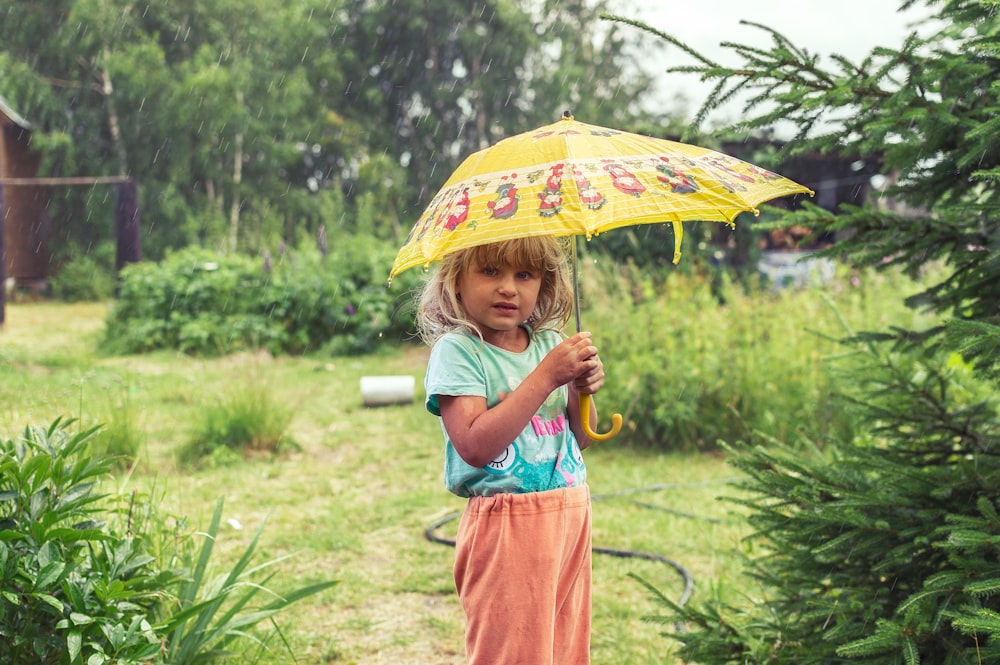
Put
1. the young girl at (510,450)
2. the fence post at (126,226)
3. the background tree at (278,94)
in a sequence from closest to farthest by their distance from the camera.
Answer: the young girl at (510,450) < the fence post at (126,226) < the background tree at (278,94)

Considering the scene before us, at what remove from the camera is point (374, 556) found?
445 centimetres

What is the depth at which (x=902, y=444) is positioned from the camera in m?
2.69

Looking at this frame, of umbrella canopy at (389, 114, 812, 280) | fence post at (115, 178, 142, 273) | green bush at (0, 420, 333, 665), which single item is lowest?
green bush at (0, 420, 333, 665)

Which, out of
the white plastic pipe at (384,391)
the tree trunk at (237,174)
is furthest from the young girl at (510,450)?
the tree trunk at (237,174)

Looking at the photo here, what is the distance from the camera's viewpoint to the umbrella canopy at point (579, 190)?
1.79 m

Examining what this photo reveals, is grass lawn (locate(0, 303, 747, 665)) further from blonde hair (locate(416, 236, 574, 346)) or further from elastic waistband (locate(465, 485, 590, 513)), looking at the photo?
blonde hair (locate(416, 236, 574, 346))

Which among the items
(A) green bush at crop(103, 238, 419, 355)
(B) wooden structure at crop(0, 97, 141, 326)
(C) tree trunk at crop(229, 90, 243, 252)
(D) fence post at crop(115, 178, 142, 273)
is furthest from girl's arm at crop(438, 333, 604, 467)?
(C) tree trunk at crop(229, 90, 243, 252)

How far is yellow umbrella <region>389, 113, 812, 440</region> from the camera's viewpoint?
179 cm

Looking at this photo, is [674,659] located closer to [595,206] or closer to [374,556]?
[374,556]

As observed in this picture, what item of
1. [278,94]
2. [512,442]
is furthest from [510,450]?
[278,94]

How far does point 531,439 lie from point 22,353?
923 cm

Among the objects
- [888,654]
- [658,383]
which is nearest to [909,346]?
[888,654]

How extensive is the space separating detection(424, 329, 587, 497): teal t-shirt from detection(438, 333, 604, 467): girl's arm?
0.08 m

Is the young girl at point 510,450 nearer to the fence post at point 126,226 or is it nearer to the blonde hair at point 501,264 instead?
the blonde hair at point 501,264
